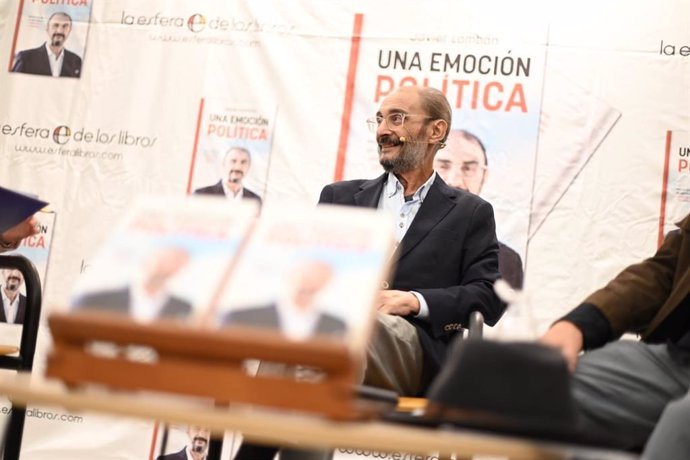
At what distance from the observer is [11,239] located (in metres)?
2.36

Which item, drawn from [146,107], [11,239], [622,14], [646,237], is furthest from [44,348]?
[622,14]

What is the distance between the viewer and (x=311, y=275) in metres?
1.01

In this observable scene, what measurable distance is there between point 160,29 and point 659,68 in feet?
7.67

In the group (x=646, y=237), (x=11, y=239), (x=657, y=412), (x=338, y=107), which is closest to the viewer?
(x=657, y=412)

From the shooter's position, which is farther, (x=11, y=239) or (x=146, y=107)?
(x=146, y=107)

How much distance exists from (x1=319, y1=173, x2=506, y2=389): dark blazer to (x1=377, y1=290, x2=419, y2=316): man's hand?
33 millimetres

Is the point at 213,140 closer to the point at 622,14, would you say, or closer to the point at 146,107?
the point at 146,107

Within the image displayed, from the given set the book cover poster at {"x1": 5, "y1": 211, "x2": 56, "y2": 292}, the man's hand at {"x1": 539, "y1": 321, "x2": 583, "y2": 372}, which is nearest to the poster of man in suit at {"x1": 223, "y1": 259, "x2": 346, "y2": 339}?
the man's hand at {"x1": 539, "y1": 321, "x2": 583, "y2": 372}

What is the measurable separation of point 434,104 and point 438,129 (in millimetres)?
86

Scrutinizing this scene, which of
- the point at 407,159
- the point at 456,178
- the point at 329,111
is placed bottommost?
the point at 407,159

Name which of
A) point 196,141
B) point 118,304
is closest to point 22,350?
point 118,304

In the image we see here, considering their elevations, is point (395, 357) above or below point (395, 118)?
below

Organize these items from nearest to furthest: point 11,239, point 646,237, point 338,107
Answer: point 11,239 → point 646,237 → point 338,107

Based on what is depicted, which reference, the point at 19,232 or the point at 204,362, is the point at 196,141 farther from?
the point at 204,362
